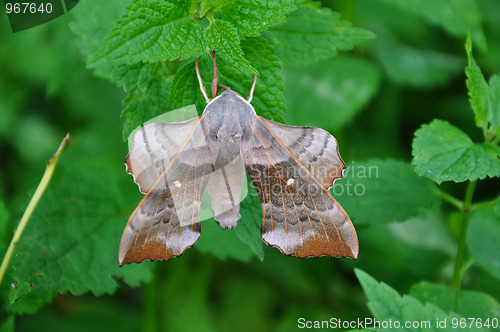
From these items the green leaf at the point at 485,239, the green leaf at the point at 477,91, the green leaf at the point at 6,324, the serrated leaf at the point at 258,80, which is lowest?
the green leaf at the point at 485,239

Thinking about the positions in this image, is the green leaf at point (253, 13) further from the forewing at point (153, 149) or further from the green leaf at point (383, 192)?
the green leaf at point (383, 192)

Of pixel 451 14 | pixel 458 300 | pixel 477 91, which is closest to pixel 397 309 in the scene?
pixel 458 300

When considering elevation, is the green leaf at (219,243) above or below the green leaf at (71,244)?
below

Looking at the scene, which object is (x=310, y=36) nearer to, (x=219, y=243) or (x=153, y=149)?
(x=153, y=149)

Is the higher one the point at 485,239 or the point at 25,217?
the point at 25,217

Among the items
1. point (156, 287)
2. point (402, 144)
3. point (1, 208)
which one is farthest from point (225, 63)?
point (402, 144)

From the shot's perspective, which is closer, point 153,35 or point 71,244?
point 153,35

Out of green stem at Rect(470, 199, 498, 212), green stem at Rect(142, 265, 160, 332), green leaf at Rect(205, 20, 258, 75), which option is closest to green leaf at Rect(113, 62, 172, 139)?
green leaf at Rect(205, 20, 258, 75)

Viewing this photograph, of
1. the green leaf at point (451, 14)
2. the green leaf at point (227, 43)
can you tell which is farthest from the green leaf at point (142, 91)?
the green leaf at point (451, 14)
